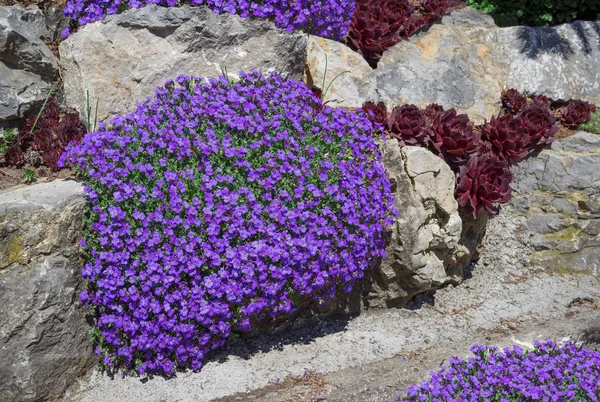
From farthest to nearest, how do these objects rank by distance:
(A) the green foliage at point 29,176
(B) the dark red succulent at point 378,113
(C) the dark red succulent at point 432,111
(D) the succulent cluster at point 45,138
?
(C) the dark red succulent at point 432,111, (B) the dark red succulent at point 378,113, (D) the succulent cluster at point 45,138, (A) the green foliage at point 29,176

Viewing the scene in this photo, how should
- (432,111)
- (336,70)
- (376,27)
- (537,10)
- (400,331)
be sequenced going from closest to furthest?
(400,331), (432,111), (336,70), (376,27), (537,10)

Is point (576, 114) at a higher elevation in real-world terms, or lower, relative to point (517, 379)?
higher

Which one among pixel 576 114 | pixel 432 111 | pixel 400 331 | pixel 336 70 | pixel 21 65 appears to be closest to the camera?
pixel 400 331

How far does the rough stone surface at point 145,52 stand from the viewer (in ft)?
20.4

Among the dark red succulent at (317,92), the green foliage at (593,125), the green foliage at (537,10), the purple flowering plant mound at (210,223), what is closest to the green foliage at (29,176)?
the purple flowering plant mound at (210,223)

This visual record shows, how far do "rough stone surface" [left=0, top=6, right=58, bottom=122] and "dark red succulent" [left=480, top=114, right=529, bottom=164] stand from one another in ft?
13.2

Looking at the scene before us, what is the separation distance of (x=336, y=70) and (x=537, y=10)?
321 centimetres

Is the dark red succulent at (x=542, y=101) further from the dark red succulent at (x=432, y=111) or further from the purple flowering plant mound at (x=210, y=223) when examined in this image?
the purple flowering plant mound at (x=210, y=223)

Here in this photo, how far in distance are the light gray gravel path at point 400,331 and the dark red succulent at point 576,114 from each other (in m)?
1.34

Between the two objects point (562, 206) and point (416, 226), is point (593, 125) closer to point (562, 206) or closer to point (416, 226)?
point (562, 206)

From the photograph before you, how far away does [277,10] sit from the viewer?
6742 mm

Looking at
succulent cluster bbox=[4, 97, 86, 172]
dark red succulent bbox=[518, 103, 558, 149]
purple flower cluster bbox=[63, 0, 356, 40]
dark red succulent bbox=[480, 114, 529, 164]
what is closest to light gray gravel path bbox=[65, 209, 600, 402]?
dark red succulent bbox=[480, 114, 529, 164]

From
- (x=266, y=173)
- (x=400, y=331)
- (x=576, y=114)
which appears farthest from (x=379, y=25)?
(x=400, y=331)

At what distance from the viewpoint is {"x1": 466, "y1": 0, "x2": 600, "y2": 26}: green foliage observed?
27.9ft
